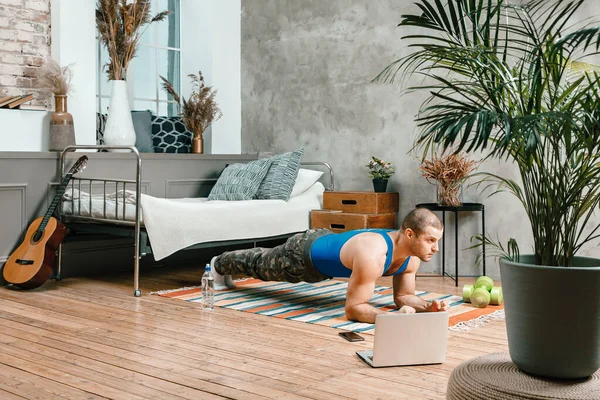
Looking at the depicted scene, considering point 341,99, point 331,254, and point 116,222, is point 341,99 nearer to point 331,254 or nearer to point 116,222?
point 116,222

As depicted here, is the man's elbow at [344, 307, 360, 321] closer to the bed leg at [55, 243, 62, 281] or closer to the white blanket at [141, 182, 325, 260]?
the white blanket at [141, 182, 325, 260]

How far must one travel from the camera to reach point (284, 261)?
3846mm

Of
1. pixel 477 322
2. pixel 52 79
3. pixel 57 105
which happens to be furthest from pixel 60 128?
pixel 477 322

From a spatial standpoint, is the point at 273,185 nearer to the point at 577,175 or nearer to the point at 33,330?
the point at 33,330

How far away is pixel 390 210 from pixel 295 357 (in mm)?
2542

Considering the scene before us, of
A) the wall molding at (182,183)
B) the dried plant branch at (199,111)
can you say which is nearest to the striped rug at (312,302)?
the wall molding at (182,183)

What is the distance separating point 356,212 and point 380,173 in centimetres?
34

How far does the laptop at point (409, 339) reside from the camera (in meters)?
2.69

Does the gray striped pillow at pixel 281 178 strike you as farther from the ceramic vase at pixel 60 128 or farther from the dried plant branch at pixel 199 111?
the ceramic vase at pixel 60 128

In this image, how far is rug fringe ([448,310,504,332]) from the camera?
3.42 m

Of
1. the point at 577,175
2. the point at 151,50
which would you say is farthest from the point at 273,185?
the point at 577,175

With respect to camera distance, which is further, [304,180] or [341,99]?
[341,99]

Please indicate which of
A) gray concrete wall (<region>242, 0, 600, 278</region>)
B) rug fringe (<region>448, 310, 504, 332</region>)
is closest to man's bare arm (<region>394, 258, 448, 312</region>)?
rug fringe (<region>448, 310, 504, 332</region>)

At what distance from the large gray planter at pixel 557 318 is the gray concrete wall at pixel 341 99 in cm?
296
